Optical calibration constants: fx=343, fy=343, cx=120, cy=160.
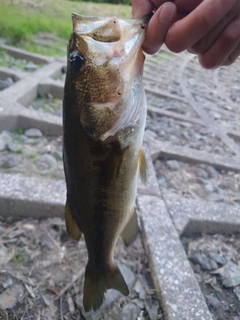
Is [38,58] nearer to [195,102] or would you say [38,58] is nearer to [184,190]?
[195,102]

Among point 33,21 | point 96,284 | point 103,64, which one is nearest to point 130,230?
point 96,284

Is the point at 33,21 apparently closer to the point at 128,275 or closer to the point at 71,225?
the point at 128,275

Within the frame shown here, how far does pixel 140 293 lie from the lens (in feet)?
8.33

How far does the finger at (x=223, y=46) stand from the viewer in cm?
164

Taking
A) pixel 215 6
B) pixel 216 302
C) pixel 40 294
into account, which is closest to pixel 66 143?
pixel 215 6

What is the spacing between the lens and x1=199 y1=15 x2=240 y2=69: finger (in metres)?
1.64

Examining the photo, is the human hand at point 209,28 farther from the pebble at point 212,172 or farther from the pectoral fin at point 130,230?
the pebble at point 212,172

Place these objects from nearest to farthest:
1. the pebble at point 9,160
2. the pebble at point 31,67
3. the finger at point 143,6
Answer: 1. the finger at point 143,6
2. the pebble at point 9,160
3. the pebble at point 31,67

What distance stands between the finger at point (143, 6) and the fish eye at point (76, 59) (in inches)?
16.9

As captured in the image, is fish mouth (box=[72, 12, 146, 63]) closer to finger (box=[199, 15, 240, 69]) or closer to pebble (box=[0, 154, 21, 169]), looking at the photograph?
finger (box=[199, 15, 240, 69])

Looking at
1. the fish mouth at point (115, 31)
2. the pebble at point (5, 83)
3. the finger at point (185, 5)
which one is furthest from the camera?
the pebble at point (5, 83)

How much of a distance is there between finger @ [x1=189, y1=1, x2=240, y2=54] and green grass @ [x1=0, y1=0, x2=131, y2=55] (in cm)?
636

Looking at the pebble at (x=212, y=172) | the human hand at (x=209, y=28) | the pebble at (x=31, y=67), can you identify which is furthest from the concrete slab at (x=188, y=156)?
the pebble at (x=31, y=67)

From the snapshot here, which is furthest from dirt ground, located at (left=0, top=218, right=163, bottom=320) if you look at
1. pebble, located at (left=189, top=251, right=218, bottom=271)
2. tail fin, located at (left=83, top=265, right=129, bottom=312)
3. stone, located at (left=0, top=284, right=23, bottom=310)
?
pebble, located at (left=189, top=251, right=218, bottom=271)
